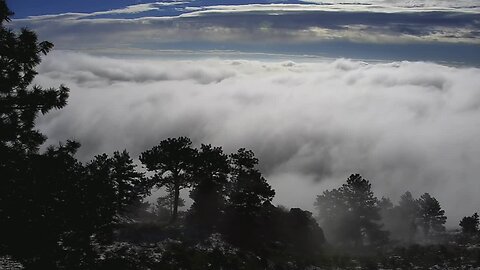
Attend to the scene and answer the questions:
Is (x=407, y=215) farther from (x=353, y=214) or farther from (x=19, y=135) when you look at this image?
(x=19, y=135)

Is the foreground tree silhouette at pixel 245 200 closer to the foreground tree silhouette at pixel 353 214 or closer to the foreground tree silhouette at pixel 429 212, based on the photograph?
the foreground tree silhouette at pixel 353 214

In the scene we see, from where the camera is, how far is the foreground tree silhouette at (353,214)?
263 ft

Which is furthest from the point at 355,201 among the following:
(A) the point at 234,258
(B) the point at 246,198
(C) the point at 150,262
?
(C) the point at 150,262

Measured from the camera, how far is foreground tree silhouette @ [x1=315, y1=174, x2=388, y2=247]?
80062 mm

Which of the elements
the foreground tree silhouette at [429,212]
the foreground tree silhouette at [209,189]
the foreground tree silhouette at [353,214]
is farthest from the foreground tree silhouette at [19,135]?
the foreground tree silhouette at [429,212]

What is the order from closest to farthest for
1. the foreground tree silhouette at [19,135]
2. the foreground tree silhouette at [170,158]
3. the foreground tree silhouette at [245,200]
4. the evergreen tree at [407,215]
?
the foreground tree silhouette at [19,135]
the foreground tree silhouette at [170,158]
the foreground tree silhouette at [245,200]
the evergreen tree at [407,215]

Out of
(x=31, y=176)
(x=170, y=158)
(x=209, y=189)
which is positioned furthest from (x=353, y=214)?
(x=31, y=176)

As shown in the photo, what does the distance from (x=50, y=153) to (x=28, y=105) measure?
2.08 m

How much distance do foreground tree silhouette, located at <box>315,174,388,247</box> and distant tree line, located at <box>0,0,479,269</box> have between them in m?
0.25

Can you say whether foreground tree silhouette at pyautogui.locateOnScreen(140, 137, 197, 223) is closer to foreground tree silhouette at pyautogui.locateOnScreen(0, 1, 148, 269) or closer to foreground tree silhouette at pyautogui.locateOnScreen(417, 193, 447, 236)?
foreground tree silhouette at pyautogui.locateOnScreen(0, 1, 148, 269)

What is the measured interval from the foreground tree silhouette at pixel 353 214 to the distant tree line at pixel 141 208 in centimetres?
25

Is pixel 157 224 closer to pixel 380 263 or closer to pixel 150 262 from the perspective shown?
pixel 150 262

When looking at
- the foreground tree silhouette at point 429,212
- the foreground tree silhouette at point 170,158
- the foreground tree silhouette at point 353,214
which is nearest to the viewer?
the foreground tree silhouette at point 170,158

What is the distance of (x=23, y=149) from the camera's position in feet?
50.4
